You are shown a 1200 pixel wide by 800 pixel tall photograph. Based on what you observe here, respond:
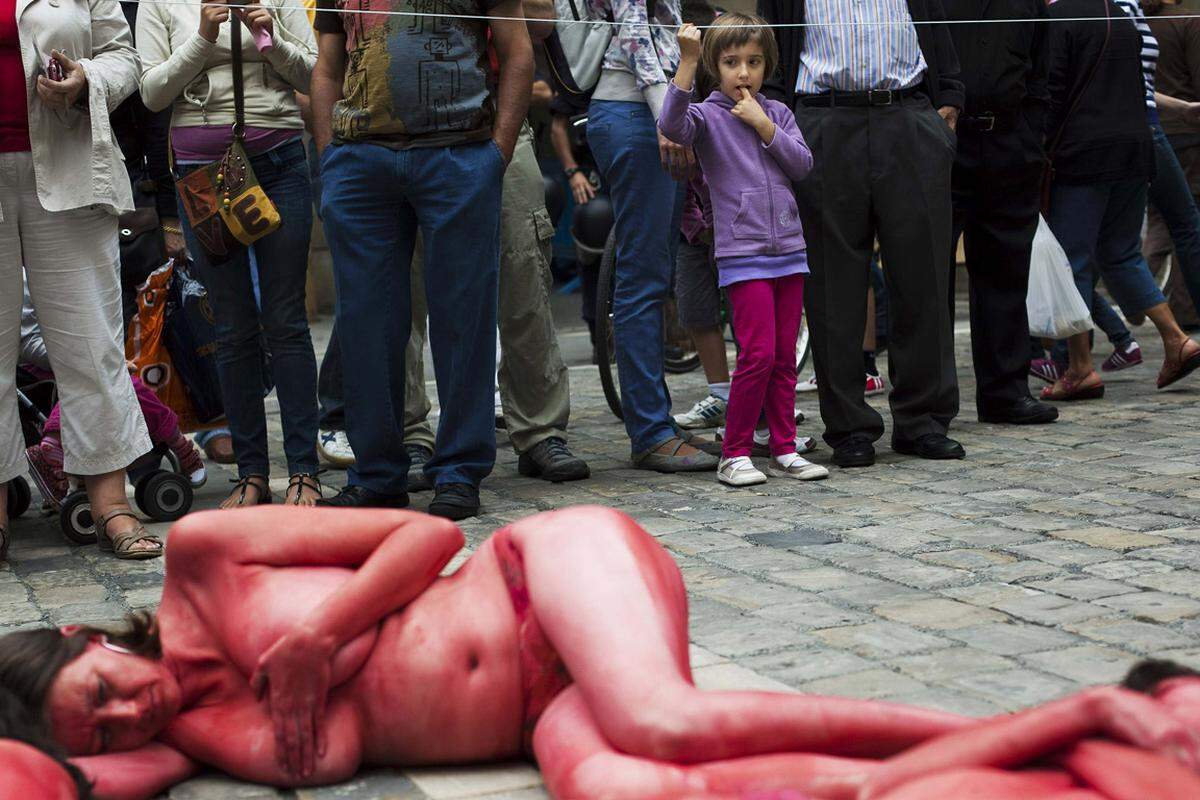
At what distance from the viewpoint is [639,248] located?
631 centimetres

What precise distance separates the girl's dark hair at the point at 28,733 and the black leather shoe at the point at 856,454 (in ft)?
13.0

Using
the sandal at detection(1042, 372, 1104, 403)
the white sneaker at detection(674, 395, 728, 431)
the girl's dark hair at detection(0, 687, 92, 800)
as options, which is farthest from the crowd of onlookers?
the girl's dark hair at detection(0, 687, 92, 800)

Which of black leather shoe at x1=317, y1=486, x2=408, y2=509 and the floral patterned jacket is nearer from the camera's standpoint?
black leather shoe at x1=317, y1=486, x2=408, y2=509

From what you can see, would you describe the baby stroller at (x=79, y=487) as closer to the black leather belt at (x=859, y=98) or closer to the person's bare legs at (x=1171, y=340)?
the black leather belt at (x=859, y=98)

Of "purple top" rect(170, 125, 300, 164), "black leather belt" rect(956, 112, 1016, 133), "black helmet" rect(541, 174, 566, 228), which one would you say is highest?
"purple top" rect(170, 125, 300, 164)

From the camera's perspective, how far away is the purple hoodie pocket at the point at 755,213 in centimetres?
586

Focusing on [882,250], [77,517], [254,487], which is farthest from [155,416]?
[882,250]

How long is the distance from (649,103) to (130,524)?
8.07 feet

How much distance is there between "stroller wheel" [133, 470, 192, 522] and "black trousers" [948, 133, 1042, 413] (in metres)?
3.31

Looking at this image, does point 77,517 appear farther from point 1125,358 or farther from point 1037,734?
point 1125,358

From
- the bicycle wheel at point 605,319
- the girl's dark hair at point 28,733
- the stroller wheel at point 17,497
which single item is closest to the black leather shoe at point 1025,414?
the bicycle wheel at point 605,319

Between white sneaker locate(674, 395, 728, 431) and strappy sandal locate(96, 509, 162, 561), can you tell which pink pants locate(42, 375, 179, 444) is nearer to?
strappy sandal locate(96, 509, 162, 561)

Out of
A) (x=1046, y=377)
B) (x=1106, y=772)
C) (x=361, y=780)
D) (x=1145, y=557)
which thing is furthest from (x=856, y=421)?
(x=1106, y=772)

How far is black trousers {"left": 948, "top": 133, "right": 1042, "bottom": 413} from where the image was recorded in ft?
22.5
